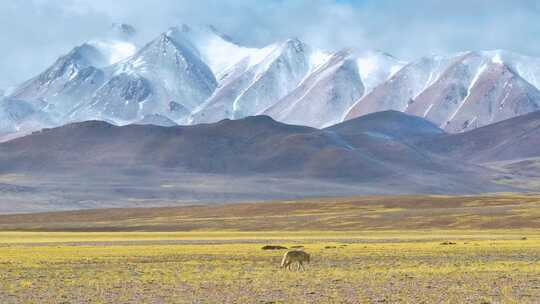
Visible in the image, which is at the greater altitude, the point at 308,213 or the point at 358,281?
the point at 308,213

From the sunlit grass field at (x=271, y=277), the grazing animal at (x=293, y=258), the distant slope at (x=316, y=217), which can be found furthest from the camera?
the distant slope at (x=316, y=217)

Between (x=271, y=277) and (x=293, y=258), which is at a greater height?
(x=293, y=258)

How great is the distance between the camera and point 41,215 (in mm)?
181625

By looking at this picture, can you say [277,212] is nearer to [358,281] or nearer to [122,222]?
[122,222]

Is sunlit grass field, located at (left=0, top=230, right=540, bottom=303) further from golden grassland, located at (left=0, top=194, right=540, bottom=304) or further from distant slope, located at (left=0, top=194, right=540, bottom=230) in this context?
distant slope, located at (left=0, top=194, right=540, bottom=230)

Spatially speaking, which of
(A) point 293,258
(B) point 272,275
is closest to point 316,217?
(A) point 293,258

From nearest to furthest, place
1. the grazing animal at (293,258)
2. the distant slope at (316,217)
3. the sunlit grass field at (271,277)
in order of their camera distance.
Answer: the sunlit grass field at (271,277), the grazing animal at (293,258), the distant slope at (316,217)

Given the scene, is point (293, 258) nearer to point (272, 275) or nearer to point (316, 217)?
point (272, 275)

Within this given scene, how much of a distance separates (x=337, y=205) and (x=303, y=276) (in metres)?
128

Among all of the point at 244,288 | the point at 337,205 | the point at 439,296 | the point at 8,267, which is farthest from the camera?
the point at 337,205

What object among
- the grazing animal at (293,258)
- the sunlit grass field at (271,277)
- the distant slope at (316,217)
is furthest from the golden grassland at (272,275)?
the distant slope at (316,217)

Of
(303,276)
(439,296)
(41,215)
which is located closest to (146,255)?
(303,276)

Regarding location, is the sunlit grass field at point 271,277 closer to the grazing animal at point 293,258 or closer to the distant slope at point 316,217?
the grazing animal at point 293,258

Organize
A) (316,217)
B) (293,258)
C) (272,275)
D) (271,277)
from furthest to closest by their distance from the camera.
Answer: (316,217) < (293,258) < (272,275) < (271,277)
